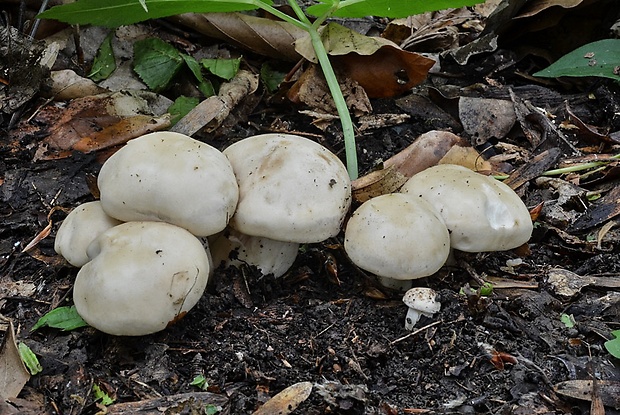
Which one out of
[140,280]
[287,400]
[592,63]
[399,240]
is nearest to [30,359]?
[140,280]

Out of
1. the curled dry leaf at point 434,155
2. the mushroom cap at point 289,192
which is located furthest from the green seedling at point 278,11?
the mushroom cap at point 289,192

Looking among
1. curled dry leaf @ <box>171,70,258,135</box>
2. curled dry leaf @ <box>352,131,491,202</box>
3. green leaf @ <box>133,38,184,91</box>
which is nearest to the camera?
curled dry leaf @ <box>352,131,491,202</box>

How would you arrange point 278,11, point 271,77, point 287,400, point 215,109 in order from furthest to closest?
point 271,77 < point 215,109 < point 278,11 < point 287,400

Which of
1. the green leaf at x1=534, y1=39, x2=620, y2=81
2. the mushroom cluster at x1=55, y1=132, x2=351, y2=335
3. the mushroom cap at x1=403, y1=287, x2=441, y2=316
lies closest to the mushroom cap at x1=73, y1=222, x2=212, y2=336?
the mushroom cluster at x1=55, y1=132, x2=351, y2=335

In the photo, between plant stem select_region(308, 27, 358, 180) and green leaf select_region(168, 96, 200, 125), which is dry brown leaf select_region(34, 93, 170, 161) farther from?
plant stem select_region(308, 27, 358, 180)

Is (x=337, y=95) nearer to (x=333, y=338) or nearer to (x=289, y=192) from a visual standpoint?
(x=289, y=192)

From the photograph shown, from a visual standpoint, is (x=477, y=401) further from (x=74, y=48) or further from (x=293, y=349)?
(x=74, y=48)

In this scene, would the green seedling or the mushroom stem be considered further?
the green seedling
